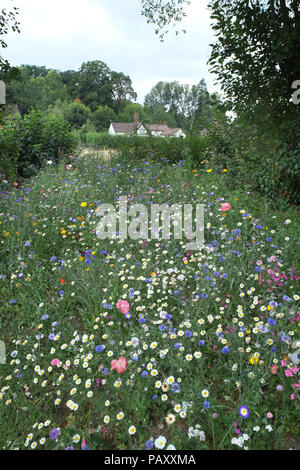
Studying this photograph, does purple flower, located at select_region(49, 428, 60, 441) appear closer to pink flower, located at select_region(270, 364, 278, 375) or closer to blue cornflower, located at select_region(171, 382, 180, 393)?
blue cornflower, located at select_region(171, 382, 180, 393)

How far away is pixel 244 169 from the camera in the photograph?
4848 millimetres

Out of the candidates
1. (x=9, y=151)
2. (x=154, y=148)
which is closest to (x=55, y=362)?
(x=9, y=151)

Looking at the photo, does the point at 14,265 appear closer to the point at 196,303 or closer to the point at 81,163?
the point at 196,303

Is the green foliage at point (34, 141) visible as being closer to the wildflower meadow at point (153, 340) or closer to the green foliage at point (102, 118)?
the wildflower meadow at point (153, 340)

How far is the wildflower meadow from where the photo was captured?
1708 mm

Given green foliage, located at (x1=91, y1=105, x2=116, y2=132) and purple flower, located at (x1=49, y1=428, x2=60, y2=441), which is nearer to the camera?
purple flower, located at (x1=49, y1=428, x2=60, y2=441)

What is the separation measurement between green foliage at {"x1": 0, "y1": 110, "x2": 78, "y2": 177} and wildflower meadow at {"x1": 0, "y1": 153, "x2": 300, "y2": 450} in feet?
14.0

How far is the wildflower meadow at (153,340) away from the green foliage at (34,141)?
426 centimetres

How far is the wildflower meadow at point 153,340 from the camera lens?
1708mm

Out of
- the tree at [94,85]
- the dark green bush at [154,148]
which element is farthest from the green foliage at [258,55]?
the tree at [94,85]

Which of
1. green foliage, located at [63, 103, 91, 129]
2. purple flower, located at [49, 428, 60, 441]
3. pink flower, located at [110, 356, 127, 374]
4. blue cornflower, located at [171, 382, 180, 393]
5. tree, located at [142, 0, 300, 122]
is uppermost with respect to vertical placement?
green foliage, located at [63, 103, 91, 129]

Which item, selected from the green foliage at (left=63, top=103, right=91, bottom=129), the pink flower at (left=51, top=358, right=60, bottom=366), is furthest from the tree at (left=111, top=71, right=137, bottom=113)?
the pink flower at (left=51, top=358, right=60, bottom=366)

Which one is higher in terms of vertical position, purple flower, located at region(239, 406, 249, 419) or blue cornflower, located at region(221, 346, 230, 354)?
blue cornflower, located at region(221, 346, 230, 354)

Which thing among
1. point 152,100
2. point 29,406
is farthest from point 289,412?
point 152,100
